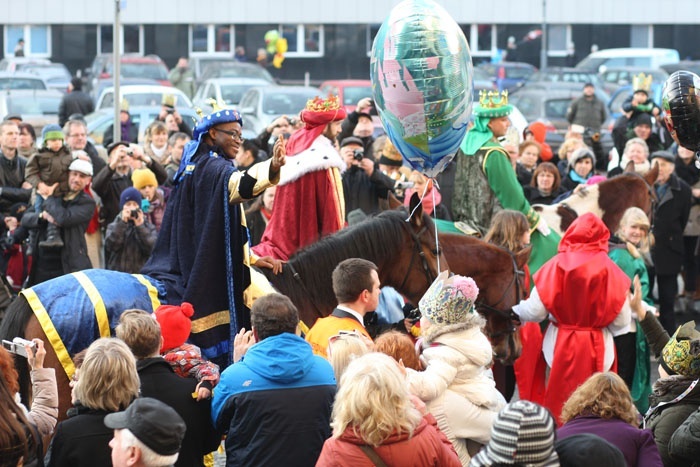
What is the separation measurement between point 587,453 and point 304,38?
129 ft

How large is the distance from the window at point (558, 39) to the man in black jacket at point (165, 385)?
39332 mm

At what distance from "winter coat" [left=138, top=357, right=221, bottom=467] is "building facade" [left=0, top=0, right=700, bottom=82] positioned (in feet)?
119

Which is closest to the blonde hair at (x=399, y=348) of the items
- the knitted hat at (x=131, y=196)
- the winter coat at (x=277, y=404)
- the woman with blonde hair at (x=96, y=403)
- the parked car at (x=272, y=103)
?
the winter coat at (x=277, y=404)

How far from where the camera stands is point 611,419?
224 inches

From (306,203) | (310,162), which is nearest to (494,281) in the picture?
(306,203)

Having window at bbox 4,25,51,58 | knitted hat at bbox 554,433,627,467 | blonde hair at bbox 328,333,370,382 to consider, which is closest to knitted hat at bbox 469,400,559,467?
knitted hat at bbox 554,433,627,467

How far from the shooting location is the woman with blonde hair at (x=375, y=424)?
5.04 m

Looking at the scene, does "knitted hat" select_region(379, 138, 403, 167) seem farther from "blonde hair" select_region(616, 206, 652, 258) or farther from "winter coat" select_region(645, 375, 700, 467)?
"winter coat" select_region(645, 375, 700, 467)

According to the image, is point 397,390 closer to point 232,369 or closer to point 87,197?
point 232,369

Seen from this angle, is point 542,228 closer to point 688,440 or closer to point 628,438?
point 688,440

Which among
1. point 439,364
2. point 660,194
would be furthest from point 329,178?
point 660,194

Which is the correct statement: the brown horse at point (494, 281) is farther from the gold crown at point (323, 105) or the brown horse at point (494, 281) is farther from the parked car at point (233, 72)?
the parked car at point (233, 72)

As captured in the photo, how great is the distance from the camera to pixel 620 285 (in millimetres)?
8953

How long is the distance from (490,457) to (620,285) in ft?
15.8
